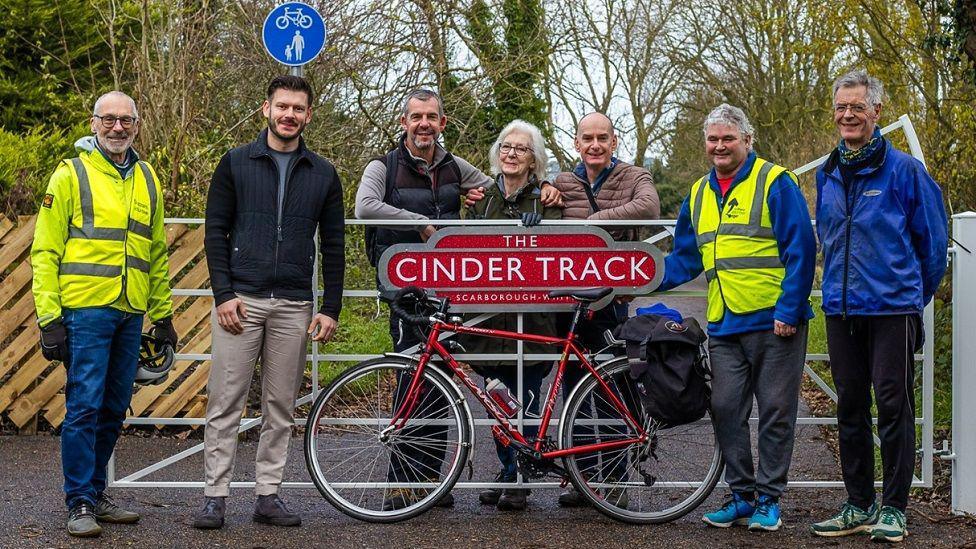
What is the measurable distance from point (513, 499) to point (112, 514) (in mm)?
2037

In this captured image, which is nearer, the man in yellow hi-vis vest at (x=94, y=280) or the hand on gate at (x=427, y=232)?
the man in yellow hi-vis vest at (x=94, y=280)

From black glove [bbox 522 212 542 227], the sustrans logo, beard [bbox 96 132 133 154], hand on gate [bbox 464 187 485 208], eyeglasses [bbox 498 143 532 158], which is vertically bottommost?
the sustrans logo

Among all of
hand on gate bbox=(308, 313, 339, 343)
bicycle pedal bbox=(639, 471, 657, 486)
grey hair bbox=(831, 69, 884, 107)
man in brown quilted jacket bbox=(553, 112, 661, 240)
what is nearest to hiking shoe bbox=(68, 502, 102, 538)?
hand on gate bbox=(308, 313, 339, 343)

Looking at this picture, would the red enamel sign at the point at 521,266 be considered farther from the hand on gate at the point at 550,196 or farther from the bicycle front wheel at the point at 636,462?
the bicycle front wheel at the point at 636,462

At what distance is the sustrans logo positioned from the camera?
236 inches

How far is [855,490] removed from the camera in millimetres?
5965

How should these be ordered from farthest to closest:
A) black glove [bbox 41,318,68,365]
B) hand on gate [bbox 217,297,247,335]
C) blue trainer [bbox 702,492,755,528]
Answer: blue trainer [bbox 702,492,755,528] < hand on gate [bbox 217,297,247,335] < black glove [bbox 41,318,68,365]

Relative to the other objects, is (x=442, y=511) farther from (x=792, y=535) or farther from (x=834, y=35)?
(x=834, y=35)

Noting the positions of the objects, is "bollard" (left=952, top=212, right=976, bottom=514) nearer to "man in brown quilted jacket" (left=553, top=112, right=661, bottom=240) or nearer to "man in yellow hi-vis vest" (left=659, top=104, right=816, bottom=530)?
"man in yellow hi-vis vest" (left=659, top=104, right=816, bottom=530)

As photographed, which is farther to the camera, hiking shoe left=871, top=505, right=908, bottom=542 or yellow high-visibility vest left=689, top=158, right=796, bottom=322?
yellow high-visibility vest left=689, top=158, right=796, bottom=322

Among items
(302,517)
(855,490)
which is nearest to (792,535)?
(855,490)

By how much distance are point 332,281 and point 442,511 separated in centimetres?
136

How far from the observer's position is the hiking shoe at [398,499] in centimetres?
621

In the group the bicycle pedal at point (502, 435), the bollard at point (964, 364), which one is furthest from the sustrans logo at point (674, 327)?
the bollard at point (964, 364)
